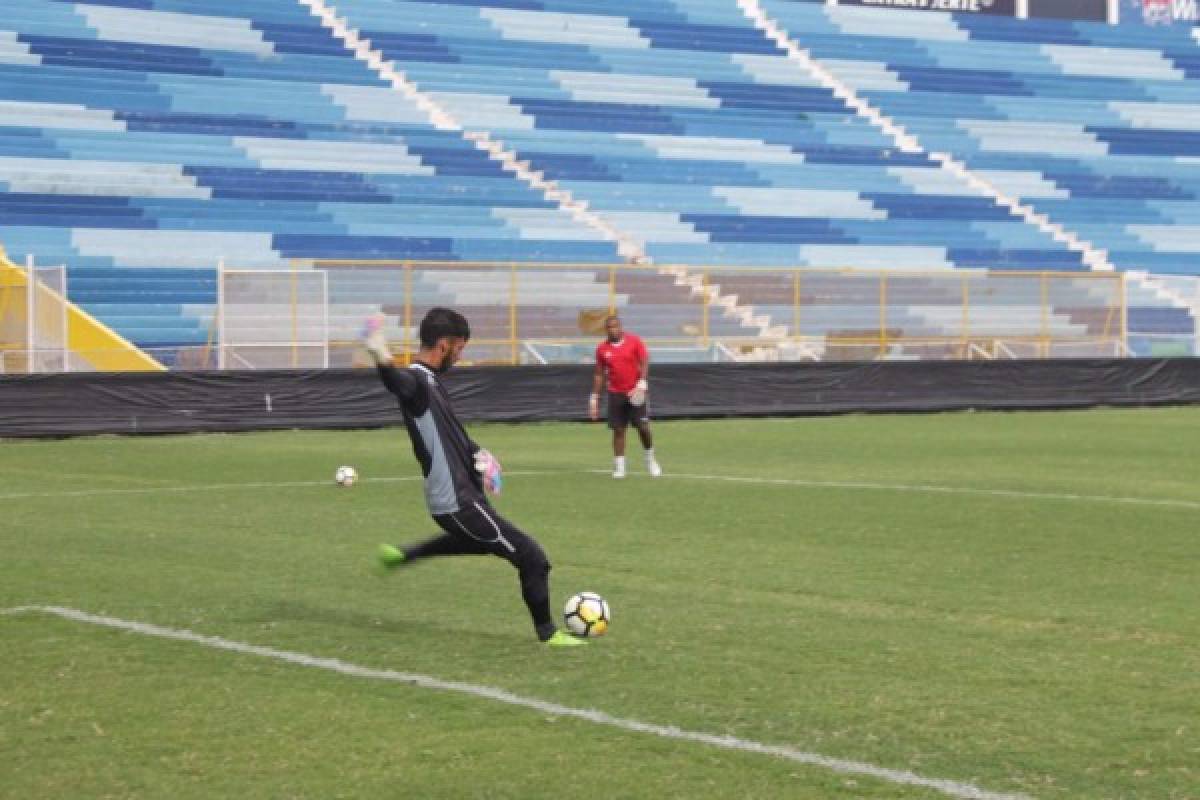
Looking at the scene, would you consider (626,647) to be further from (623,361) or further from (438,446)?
(623,361)

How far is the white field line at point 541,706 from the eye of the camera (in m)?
6.83

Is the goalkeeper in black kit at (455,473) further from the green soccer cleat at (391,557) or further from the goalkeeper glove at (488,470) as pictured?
the green soccer cleat at (391,557)

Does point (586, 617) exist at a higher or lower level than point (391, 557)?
lower

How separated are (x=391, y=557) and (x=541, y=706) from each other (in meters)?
2.48

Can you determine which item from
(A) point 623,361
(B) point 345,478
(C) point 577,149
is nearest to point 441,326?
(B) point 345,478

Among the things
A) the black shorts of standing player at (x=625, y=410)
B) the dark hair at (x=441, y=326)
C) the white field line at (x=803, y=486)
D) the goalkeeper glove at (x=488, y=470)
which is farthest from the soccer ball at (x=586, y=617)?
the black shorts of standing player at (x=625, y=410)

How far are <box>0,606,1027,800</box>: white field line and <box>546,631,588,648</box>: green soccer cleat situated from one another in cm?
101

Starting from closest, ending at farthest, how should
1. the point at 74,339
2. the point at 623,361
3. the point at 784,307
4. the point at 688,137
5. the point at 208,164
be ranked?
the point at 623,361 < the point at 74,339 < the point at 784,307 < the point at 208,164 < the point at 688,137

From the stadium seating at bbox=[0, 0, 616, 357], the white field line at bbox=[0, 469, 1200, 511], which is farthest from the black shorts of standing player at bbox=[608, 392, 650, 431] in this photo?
the stadium seating at bbox=[0, 0, 616, 357]

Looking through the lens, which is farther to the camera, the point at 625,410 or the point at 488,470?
the point at 625,410

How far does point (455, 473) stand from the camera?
10070 millimetres

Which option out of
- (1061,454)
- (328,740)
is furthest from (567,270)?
(328,740)

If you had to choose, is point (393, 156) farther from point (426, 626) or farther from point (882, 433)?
point (426, 626)

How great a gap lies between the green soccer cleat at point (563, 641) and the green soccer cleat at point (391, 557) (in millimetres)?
1106
